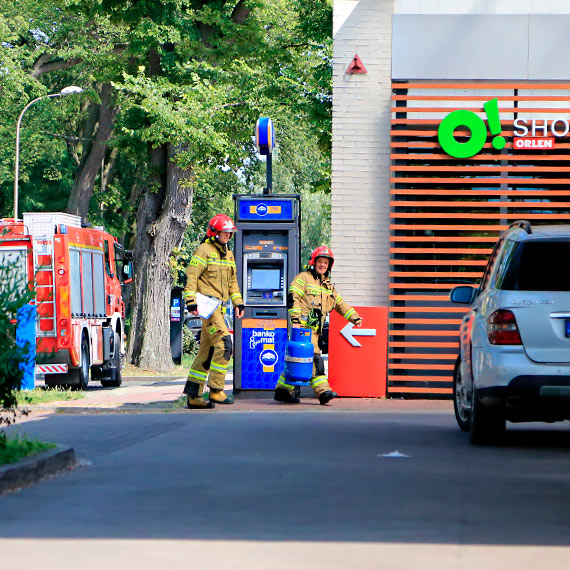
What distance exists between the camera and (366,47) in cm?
1855

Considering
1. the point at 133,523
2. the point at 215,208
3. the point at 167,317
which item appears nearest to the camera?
the point at 133,523

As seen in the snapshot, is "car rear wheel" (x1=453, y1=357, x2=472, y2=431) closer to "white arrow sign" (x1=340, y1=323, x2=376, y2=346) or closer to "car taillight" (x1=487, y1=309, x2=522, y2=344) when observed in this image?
"car taillight" (x1=487, y1=309, x2=522, y2=344)

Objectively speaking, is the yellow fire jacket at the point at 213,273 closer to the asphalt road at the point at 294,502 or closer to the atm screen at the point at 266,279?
the atm screen at the point at 266,279

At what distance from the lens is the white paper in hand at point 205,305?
52.1 feet

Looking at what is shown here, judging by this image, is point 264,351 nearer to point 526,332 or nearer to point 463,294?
point 463,294

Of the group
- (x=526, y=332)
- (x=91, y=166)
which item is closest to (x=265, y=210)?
(x=526, y=332)

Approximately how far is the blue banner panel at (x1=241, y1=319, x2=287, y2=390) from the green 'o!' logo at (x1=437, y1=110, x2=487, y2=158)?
3121 mm

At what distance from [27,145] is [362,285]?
93.6 feet

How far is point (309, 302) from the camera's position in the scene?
55.2ft

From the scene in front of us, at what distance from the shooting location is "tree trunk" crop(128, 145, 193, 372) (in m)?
33.0

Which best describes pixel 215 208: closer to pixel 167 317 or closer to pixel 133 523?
pixel 167 317

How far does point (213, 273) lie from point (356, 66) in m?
4.01

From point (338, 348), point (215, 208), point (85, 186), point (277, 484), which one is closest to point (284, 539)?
point (277, 484)

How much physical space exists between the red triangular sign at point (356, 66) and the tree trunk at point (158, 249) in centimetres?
1439
